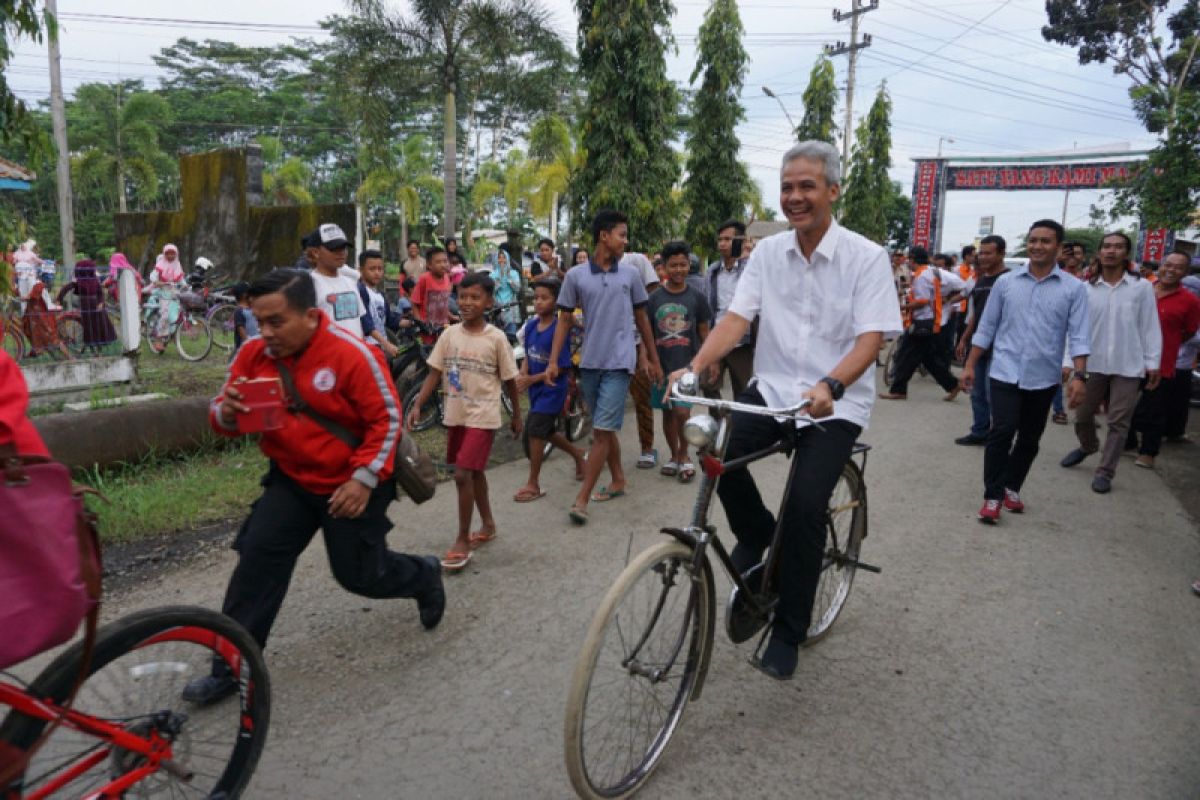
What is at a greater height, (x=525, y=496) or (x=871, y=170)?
(x=871, y=170)

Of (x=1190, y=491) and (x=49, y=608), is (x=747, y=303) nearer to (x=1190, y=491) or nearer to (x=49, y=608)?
(x=49, y=608)

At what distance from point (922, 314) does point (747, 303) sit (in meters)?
7.75

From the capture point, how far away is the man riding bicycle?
9.45 ft

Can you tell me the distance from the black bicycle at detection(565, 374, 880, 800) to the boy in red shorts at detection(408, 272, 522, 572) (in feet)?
6.26

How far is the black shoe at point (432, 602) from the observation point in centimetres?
350

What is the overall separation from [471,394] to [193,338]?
967 centimetres

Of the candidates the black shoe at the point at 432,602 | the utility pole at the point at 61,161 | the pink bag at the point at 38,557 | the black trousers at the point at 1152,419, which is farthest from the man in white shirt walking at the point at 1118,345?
the utility pole at the point at 61,161

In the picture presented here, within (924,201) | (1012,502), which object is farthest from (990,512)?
(924,201)

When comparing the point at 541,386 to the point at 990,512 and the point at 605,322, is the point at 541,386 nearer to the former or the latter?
the point at 605,322

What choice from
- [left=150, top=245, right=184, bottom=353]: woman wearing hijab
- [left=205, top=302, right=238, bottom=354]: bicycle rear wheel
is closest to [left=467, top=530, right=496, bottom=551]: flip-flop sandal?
[left=205, top=302, right=238, bottom=354]: bicycle rear wheel

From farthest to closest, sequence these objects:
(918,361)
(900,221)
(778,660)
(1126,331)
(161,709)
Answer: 1. (900,221)
2. (918,361)
3. (1126,331)
4. (778,660)
5. (161,709)

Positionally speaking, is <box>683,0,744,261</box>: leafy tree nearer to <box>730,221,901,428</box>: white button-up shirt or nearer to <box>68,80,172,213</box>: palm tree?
<box>730,221,901,428</box>: white button-up shirt

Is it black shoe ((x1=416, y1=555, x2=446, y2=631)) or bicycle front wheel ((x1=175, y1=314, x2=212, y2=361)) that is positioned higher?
bicycle front wheel ((x1=175, y1=314, x2=212, y2=361))

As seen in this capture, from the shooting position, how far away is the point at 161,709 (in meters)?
2.11
